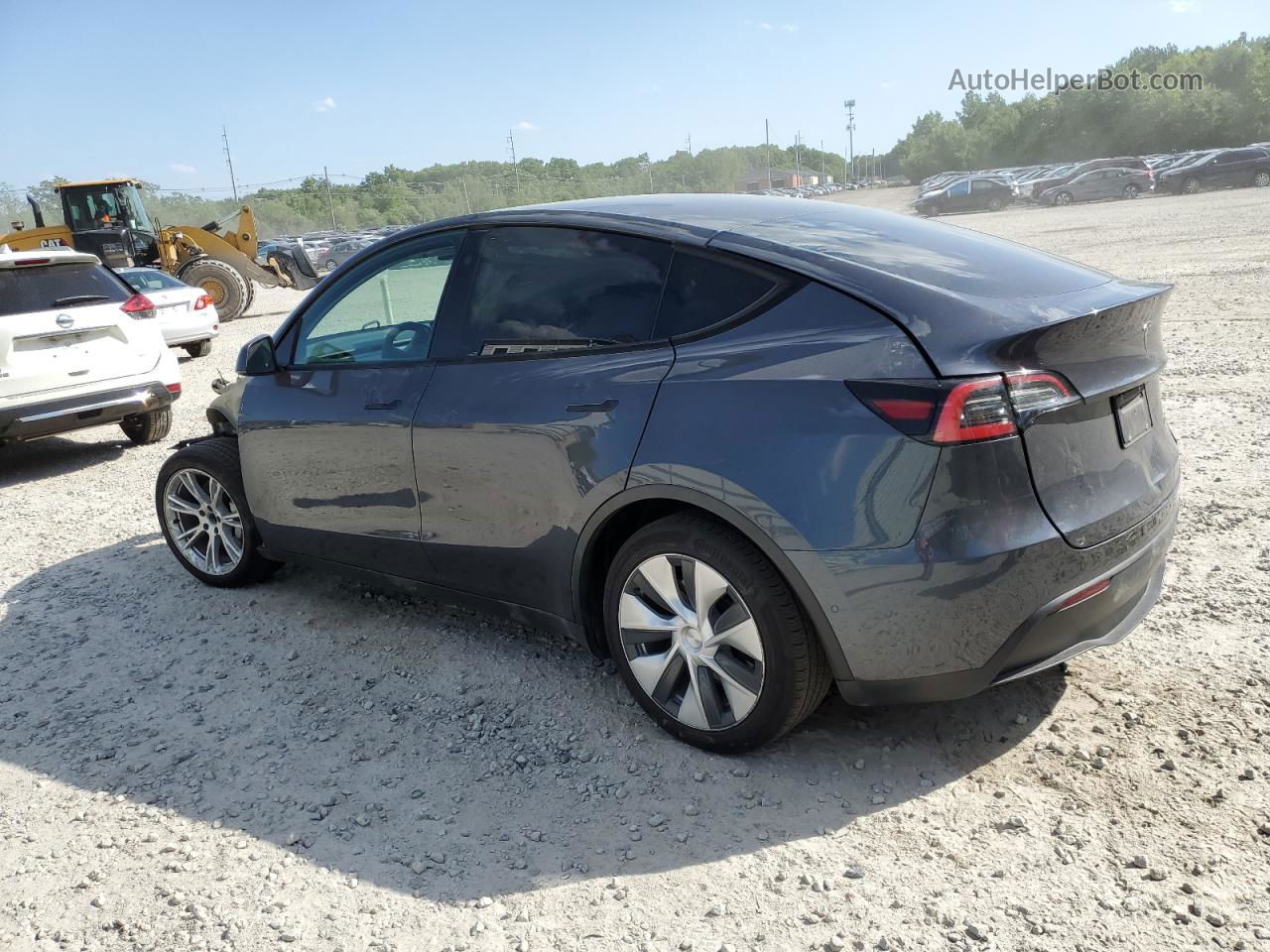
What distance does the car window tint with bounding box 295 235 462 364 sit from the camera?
12.3ft

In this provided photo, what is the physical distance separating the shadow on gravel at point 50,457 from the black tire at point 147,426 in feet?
0.46

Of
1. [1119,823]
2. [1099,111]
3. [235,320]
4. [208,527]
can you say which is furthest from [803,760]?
[1099,111]

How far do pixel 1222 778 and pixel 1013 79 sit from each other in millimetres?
63922

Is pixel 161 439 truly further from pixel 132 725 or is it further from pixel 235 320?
pixel 235 320

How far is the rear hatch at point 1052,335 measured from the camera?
256 centimetres

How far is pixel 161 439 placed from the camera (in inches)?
350

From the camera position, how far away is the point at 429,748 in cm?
334

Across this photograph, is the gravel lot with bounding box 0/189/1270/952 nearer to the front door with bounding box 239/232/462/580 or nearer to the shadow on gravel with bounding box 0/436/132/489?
the front door with bounding box 239/232/462/580

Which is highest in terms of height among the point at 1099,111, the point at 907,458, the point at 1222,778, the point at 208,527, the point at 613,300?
the point at 1099,111

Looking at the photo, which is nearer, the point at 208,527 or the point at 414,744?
the point at 414,744

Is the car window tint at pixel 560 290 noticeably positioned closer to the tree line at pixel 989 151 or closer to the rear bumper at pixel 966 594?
the rear bumper at pixel 966 594

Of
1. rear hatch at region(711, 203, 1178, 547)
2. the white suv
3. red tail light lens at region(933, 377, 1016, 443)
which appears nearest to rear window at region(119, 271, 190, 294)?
the white suv

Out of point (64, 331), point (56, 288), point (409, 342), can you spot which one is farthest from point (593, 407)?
point (56, 288)

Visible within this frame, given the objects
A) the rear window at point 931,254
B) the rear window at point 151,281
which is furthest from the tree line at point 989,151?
the rear window at point 931,254
